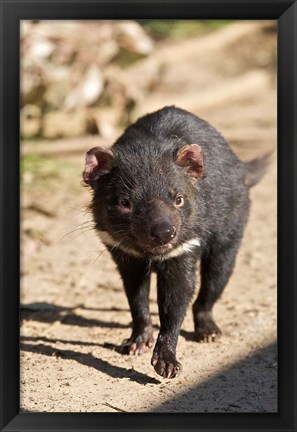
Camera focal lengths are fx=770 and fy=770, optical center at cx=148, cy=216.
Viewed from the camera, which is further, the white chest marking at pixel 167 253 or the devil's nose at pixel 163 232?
the white chest marking at pixel 167 253

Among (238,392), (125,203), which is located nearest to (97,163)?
(125,203)

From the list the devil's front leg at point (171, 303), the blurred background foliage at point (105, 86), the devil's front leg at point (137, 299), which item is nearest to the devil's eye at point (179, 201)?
the devil's front leg at point (171, 303)

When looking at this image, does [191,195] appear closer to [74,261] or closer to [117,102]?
[74,261]

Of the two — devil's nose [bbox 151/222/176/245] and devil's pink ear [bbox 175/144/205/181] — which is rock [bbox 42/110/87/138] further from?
devil's nose [bbox 151/222/176/245]

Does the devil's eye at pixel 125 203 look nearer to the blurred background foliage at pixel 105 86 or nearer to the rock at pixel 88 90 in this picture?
the blurred background foliage at pixel 105 86

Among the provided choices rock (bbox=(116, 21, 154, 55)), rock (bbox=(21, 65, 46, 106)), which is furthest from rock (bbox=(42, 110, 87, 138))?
rock (bbox=(116, 21, 154, 55))
